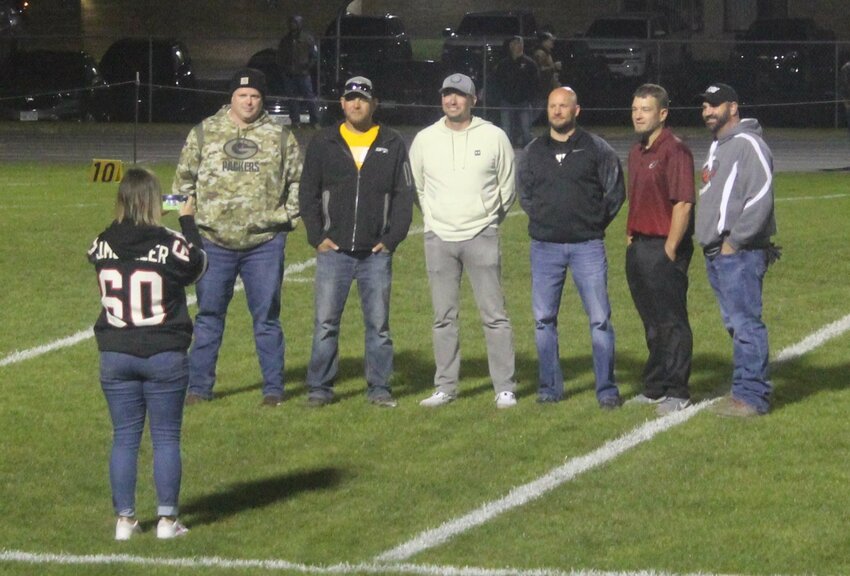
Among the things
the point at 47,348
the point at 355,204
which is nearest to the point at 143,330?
the point at 355,204

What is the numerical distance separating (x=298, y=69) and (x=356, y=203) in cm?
2206

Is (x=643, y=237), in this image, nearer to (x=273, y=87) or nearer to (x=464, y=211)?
(x=464, y=211)

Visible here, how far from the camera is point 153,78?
3597cm

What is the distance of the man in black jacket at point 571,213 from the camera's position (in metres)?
9.39

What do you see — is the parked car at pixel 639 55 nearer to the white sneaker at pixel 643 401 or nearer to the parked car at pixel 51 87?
the parked car at pixel 51 87

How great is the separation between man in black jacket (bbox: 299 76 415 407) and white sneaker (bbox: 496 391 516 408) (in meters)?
0.82

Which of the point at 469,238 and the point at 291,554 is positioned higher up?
the point at 469,238

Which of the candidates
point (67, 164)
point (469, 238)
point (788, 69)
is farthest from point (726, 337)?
point (788, 69)

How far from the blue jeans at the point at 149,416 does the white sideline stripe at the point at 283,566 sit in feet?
1.07

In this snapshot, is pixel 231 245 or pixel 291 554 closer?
pixel 291 554

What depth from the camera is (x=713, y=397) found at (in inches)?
392

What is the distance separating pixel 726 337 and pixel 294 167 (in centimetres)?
394

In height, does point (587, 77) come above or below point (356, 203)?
above

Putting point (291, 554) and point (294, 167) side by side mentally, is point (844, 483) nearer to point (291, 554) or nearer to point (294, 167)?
point (291, 554)
